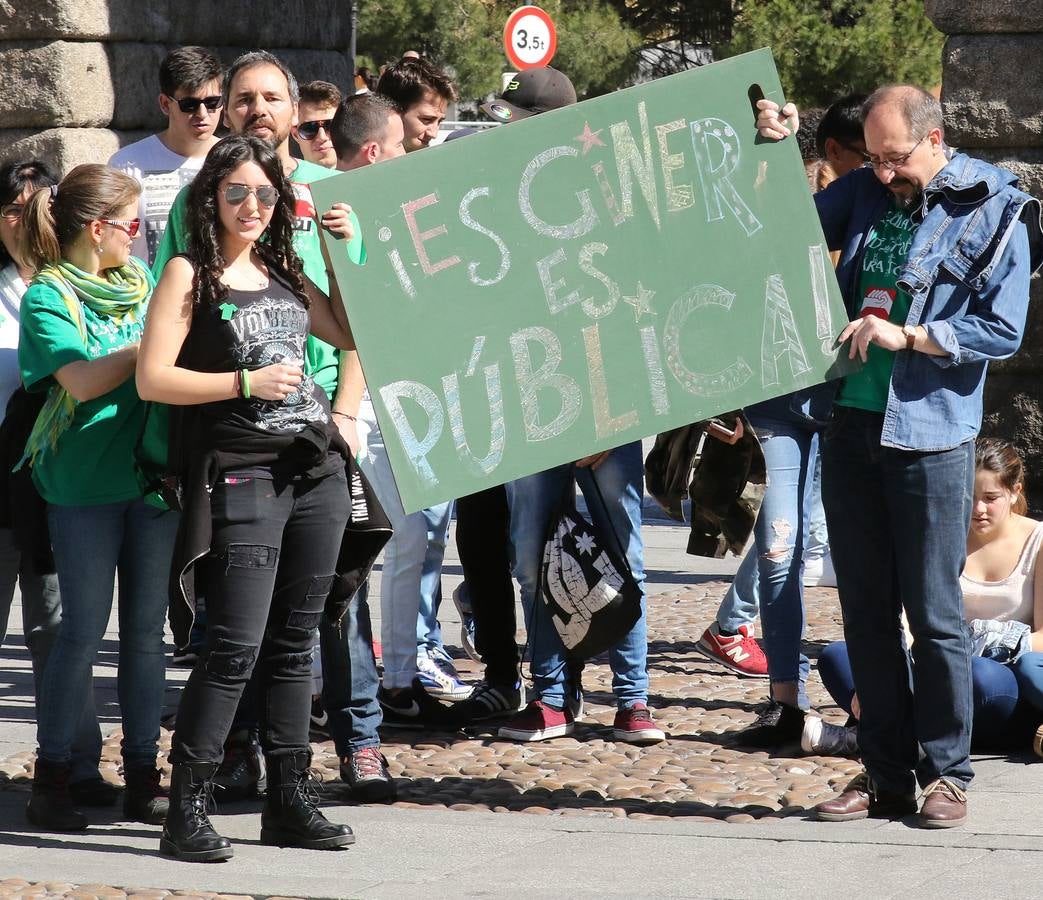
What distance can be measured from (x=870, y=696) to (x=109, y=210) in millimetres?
2372

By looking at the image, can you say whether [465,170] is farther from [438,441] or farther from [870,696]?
[870,696]

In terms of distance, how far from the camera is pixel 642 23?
27656 mm

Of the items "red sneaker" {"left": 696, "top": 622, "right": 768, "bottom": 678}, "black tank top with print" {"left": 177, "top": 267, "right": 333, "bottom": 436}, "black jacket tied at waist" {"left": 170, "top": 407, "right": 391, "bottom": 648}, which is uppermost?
"black tank top with print" {"left": 177, "top": 267, "right": 333, "bottom": 436}

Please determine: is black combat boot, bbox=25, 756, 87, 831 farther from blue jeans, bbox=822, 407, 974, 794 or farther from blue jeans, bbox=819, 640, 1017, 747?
blue jeans, bbox=819, 640, 1017, 747

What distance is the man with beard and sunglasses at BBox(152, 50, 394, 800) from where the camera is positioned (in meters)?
4.56

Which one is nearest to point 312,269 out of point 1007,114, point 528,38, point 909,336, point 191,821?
point 191,821

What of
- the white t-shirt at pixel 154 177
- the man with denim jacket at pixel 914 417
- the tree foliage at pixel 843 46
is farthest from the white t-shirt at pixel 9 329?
the tree foliage at pixel 843 46

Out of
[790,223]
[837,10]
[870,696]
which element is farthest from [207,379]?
[837,10]

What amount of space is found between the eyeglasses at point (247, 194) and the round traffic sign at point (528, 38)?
11192 millimetres

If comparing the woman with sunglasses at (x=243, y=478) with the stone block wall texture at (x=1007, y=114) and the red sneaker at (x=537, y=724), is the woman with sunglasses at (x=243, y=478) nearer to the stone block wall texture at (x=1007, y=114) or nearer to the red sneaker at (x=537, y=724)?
the red sneaker at (x=537, y=724)

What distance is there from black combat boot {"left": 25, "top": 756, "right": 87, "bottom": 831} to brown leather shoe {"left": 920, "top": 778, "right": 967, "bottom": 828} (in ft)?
7.16

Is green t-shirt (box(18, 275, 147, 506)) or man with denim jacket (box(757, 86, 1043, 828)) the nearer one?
man with denim jacket (box(757, 86, 1043, 828))

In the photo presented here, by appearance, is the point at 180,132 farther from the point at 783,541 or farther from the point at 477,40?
the point at 477,40

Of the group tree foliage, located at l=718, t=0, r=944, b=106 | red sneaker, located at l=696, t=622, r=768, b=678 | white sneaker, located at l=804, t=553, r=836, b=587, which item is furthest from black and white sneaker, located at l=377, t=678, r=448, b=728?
tree foliage, located at l=718, t=0, r=944, b=106
